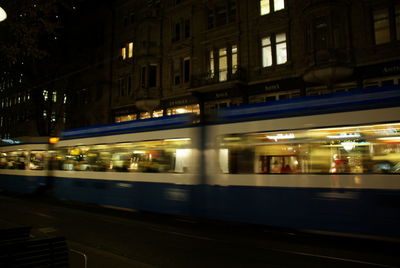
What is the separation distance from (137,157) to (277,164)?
194 inches

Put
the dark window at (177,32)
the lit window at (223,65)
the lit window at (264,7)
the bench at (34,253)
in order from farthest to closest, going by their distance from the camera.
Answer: the dark window at (177,32) → the lit window at (223,65) → the lit window at (264,7) → the bench at (34,253)

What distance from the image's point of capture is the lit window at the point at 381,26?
15578 mm

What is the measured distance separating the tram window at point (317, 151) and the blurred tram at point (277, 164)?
20 millimetres

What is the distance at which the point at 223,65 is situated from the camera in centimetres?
2092

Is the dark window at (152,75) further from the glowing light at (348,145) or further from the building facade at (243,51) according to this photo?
the glowing light at (348,145)

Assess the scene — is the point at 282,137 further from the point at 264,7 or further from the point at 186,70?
the point at 186,70

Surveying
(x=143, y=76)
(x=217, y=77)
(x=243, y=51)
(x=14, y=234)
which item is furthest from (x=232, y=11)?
(x=14, y=234)

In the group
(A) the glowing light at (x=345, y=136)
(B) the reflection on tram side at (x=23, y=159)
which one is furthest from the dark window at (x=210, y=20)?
(A) the glowing light at (x=345, y=136)

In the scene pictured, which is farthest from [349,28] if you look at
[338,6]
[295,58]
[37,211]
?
[37,211]

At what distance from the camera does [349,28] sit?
16.3 m

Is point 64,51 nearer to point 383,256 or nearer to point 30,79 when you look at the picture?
point 30,79

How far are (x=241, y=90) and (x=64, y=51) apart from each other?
1744 centimetres

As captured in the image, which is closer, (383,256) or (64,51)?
(383,256)

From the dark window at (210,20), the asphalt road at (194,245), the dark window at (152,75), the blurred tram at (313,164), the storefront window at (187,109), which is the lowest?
the asphalt road at (194,245)
